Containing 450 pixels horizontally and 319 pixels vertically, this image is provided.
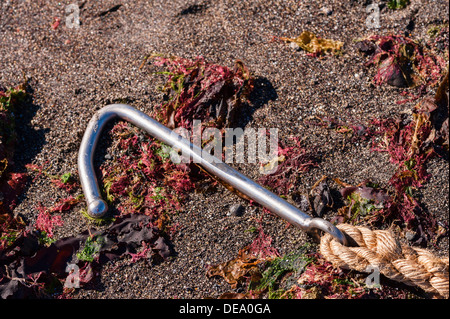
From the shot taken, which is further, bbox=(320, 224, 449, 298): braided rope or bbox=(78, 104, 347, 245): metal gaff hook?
bbox=(78, 104, 347, 245): metal gaff hook

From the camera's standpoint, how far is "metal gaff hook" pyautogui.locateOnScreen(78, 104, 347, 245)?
2699 millimetres

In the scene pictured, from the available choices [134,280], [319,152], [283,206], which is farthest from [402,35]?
[134,280]

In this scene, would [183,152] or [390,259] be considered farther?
[183,152]

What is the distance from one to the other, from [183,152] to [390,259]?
1528 mm

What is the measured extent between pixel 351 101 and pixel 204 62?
1190 mm

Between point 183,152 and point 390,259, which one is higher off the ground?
point 183,152

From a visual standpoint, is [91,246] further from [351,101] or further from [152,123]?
[351,101]

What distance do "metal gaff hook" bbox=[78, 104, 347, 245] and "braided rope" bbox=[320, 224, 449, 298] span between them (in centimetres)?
9

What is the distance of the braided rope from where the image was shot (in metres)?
2.40

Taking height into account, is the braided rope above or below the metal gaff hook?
below

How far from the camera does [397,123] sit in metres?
3.09

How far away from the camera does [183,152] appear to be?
120 inches
